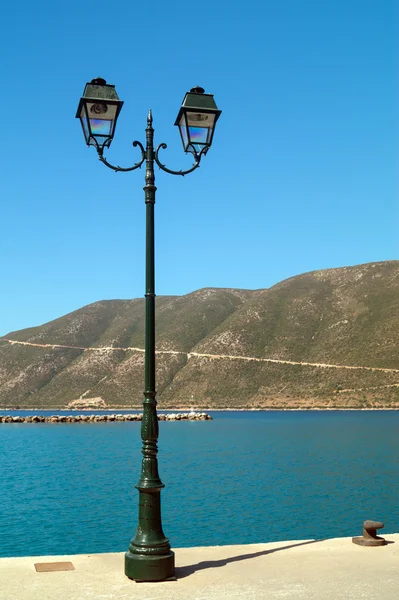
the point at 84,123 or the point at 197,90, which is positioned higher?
→ the point at 197,90

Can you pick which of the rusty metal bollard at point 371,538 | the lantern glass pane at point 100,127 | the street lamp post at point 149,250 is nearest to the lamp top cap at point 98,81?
the street lamp post at point 149,250

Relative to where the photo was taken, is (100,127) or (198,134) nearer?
(100,127)

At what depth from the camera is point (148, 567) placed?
9.66 metres

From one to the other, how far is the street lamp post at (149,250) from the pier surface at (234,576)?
1.09ft

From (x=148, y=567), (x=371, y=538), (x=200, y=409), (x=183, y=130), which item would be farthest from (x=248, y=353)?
(x=148, y=567)

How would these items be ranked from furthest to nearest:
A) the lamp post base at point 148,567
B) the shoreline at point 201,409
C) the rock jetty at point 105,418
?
the shoreline at point 201,409
the rock jetty at point 105,418
the lamp post base at point 148,567

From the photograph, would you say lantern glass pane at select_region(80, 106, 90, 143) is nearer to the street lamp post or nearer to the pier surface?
the street lamp post

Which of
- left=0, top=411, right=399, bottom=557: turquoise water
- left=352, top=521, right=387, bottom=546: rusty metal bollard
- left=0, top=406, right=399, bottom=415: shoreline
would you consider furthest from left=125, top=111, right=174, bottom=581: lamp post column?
left=0, top=406, right=399, bottom=415: shoreline

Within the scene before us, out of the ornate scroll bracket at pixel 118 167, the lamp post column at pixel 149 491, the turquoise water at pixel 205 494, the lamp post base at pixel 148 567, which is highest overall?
the ornate scroll bracket at pixel 118 167

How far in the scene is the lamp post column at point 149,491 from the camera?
9.72 m

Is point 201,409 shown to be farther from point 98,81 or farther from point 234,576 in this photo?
point 98,81

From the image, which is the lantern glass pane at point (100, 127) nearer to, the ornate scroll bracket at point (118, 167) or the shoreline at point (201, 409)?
the ornate scroll bracket at point (118, 167)

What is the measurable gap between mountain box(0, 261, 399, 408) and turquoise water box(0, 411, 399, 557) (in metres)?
70.0

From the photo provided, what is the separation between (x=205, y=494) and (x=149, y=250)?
20.6m
